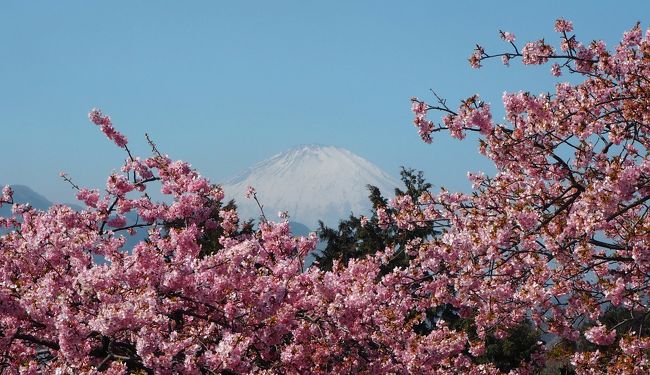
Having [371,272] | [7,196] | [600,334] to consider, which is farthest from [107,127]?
[600,334]

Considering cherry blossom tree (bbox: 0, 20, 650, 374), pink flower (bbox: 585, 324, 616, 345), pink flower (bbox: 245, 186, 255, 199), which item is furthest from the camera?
pink flower (bbox: 245, 186, 255, 199)

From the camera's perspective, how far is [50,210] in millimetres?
10516

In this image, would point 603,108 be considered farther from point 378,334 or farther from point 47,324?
point 47,324

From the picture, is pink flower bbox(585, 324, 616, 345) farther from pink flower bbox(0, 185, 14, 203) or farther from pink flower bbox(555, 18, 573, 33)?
pink flower bbox(0, 185, 14, 203)

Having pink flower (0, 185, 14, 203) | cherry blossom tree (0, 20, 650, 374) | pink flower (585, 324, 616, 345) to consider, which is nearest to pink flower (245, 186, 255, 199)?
cherry blossom tree (0, 20, 650, 374)

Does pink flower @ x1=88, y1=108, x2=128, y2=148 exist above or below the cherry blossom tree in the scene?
above

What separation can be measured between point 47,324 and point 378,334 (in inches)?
175

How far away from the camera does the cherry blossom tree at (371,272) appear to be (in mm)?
6535

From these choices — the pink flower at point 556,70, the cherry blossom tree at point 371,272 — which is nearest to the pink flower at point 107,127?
the cherry blossom tree at point 371,272

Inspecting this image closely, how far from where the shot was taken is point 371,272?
10203 mm

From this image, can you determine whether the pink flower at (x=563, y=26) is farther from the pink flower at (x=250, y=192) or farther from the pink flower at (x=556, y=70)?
the pink flower at (x=250, y=192)

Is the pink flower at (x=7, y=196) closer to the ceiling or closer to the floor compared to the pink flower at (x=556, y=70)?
closer to the floor

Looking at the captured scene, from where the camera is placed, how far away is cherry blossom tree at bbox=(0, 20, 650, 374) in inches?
257

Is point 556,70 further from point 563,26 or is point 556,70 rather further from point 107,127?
point 107,127
